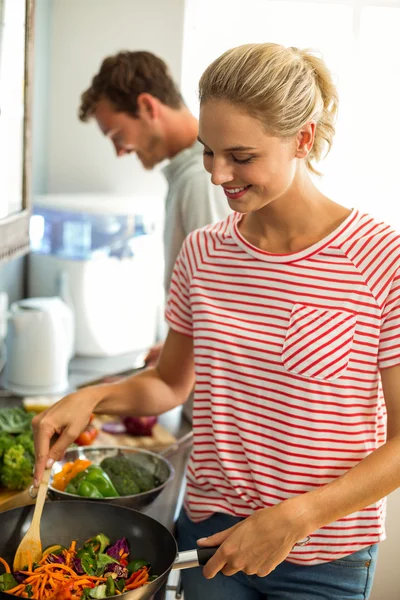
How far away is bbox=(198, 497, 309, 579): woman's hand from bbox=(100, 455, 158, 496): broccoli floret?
421mm

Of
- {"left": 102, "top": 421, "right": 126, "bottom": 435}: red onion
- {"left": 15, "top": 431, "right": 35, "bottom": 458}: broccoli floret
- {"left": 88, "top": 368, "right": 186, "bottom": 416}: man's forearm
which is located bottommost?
{"left": 102, "top": 421, "right": 126, "bottom": 435}: red onion

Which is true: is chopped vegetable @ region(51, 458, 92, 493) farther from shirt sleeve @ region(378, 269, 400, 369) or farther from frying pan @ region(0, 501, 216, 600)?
shirt sleeve @ region(378, 269, 400, 369)

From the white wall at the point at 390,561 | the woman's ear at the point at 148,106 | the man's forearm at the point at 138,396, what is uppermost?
the woman's ear at the point at 148,106

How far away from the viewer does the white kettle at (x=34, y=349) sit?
219cm

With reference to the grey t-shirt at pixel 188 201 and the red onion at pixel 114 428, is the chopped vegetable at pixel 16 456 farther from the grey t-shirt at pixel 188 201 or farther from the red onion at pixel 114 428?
the grey t-shirt at pixel 188 201

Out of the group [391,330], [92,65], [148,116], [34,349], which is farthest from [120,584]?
[92,65]

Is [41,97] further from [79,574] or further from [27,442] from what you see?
[79,574]

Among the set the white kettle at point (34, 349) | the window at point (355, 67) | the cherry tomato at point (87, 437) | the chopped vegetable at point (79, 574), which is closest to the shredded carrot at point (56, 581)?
the chopped vegetable at point (79, 574)

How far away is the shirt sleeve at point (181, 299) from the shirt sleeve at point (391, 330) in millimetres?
351

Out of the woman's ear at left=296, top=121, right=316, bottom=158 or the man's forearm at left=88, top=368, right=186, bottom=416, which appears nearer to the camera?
the woman's ear at left=296, top=121, right=316, bottom=158

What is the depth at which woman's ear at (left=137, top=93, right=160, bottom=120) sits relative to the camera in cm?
206

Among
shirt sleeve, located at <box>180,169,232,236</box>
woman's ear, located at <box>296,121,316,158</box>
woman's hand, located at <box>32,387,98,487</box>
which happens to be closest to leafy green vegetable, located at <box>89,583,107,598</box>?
woman's hand, located at <box>32,387,98,487</box>

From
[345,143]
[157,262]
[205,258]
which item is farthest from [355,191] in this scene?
Result: [205,258]

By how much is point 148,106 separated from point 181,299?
868 millimetres
